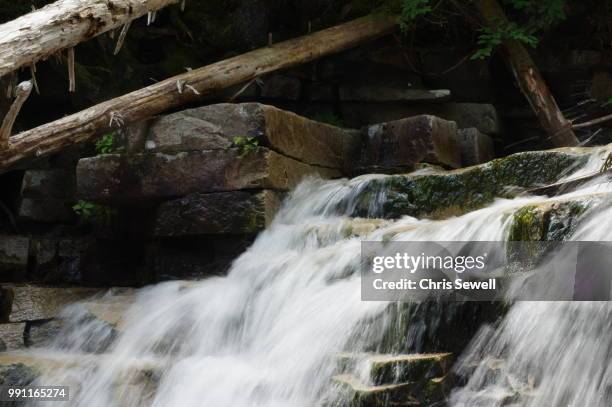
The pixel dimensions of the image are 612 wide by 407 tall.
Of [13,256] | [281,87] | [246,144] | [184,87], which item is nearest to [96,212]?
[13,256]

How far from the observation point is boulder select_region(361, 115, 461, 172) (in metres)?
7.39

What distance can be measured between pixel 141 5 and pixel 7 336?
2.75m

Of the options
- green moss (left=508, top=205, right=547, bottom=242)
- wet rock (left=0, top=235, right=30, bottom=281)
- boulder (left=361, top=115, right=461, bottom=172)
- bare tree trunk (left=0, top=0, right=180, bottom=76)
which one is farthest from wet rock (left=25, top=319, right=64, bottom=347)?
green moss (left=508, top=205, right=547, bottom=242)

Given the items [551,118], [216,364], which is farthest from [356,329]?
[551,118]

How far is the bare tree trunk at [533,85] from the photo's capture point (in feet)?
25.9

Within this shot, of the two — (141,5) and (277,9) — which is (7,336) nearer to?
(141,5)

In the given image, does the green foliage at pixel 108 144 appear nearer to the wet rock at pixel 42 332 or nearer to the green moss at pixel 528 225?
the wet rock at pixel 42 332

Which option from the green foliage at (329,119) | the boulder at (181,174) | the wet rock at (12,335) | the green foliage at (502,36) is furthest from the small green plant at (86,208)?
the green foliage at (502,36)

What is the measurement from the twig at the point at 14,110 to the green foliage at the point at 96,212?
1.60 meters

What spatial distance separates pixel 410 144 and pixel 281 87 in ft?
6.26

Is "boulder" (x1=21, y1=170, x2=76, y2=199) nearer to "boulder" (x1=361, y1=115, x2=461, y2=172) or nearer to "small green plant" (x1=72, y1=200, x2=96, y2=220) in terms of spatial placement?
"small green plant" (x1=72, y1=200, x2=96, y2=220)

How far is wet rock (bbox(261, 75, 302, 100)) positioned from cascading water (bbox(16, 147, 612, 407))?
215 cm

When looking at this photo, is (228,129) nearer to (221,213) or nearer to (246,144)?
(246,144)

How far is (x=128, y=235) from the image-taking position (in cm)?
739
